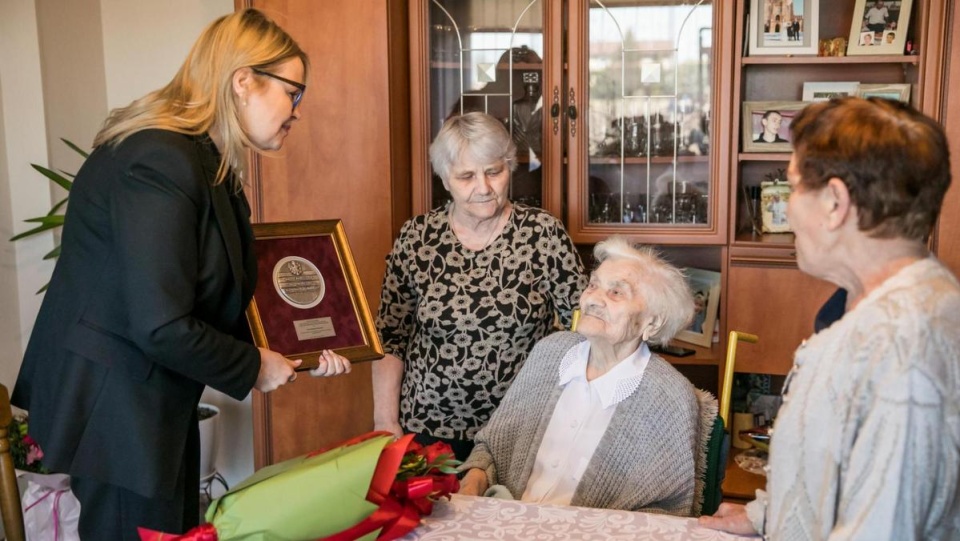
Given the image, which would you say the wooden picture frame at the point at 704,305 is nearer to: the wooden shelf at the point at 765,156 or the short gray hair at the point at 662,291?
the wooden shelf at the point at 765,156

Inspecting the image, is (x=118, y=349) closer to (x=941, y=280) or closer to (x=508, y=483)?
(x=508, y=483)

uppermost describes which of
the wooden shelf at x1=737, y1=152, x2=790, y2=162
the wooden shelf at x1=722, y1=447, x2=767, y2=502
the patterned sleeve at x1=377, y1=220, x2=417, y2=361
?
the wooden shelf at x1=737, y1=152, x2=790, y2=162

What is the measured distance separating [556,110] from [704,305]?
79cm

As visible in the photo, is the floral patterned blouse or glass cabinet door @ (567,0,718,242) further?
glass cabinet door @ (567,0,718,242)

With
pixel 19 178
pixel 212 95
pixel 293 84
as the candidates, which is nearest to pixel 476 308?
pixel 293 84

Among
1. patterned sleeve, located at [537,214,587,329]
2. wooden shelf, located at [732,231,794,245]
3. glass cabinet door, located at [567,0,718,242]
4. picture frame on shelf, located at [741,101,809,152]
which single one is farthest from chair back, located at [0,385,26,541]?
picture frame on shelf, located at [741,101,809,152]

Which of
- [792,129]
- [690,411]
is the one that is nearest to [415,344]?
[690,411]

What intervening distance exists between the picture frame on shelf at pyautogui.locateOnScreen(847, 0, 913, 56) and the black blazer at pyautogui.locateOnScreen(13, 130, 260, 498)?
6.74 feet

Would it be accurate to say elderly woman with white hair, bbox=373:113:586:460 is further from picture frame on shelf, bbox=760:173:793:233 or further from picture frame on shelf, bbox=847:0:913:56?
picture frame on shelf, bbox=847:0:913:56

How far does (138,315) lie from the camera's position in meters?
1.46

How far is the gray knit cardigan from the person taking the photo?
1868mm

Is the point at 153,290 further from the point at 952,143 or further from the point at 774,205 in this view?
the point at 952,143

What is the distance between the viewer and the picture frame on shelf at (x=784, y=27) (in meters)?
2.80

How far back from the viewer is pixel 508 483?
79.8 inches
